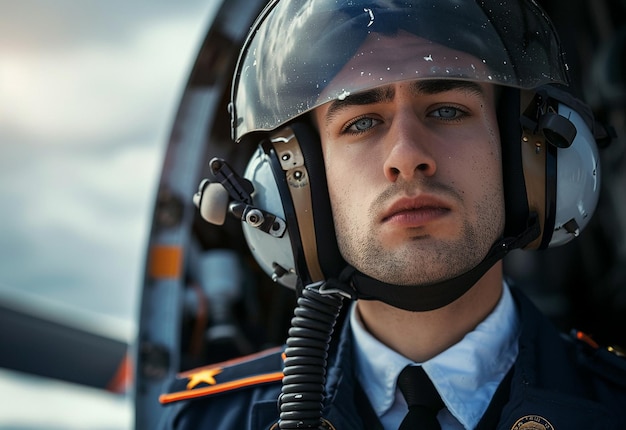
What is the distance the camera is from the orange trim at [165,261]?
9.24 feet

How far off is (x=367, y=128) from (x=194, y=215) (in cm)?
145

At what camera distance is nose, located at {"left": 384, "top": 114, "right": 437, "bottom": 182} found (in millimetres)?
1613

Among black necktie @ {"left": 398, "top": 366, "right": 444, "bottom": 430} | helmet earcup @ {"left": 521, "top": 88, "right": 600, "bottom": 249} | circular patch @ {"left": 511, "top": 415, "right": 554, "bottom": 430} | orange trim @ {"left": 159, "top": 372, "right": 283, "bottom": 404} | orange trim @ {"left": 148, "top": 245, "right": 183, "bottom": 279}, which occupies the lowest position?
circular patch @ {"left": 511, "top": 415, "right": 554, "bottom": 430}

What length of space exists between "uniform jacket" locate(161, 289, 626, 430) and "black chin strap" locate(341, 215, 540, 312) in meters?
0.22

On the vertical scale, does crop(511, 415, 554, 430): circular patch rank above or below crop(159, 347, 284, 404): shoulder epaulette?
below

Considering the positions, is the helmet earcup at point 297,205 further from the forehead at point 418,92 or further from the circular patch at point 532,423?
the circular patch at point 532,423

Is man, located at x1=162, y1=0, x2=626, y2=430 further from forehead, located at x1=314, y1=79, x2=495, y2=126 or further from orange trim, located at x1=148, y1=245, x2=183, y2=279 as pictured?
orange trim, located at x1=148, y1=245, x2=183, y2=279

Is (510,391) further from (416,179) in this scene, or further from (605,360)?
(416,179)

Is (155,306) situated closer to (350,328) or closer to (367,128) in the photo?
(350,328)

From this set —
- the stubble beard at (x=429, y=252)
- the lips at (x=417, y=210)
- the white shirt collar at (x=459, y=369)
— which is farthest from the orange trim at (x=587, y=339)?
the lips at (x=417, y=210)

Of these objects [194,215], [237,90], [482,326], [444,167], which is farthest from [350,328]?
[194,215]

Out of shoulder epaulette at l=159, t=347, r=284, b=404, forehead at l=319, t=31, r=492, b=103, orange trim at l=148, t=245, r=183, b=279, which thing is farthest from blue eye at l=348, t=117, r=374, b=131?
orange trim at l=148, t=245, r=183, b=279

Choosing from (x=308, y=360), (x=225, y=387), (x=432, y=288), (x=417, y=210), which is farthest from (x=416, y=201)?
(x=225, y=387)

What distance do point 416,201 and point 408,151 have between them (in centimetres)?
11
